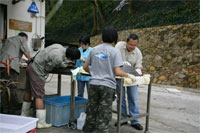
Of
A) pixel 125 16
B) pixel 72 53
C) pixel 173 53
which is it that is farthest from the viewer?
pixel 125 16

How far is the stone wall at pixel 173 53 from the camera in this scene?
8719mm

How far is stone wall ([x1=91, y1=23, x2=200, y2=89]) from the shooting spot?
8.72 meters

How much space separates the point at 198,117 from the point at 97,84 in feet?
10.9

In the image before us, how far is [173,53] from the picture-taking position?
31.0ft

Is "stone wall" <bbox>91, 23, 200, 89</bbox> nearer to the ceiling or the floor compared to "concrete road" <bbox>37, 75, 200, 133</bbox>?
nearer to the ceiling

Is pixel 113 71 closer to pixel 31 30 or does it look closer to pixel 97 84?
pixel 97 84

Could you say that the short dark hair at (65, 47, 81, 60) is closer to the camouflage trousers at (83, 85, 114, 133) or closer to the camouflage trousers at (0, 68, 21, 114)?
the camouflage trousers at (83, 85, 114, 133)

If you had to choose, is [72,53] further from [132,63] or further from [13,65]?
[13,65]

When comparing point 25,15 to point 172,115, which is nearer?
point 172,115

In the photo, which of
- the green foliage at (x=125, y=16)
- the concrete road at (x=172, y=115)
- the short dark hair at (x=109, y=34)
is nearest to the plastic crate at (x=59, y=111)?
the concrete road at (x=172, y=115)

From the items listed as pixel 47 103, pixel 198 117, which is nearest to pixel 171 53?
pixel 198 117

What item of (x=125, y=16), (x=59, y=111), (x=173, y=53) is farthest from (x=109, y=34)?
(x=125, y=16)

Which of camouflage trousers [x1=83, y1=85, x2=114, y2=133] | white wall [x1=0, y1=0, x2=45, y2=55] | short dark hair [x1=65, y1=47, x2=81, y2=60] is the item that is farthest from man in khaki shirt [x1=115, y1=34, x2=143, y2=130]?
white wall [x1=0, y1=0, x2=45, y2=55]

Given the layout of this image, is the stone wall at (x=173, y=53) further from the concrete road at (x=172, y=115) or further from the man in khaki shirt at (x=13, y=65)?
the man in khaki shirt at (x=13, y=65)
